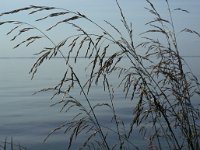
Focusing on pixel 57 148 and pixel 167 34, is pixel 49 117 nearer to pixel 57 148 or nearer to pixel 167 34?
pixel 57 148

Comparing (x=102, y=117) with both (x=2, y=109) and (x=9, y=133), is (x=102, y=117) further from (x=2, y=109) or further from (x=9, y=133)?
(x=2, y=109)

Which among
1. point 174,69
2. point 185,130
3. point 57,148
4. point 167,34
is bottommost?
point 57,148

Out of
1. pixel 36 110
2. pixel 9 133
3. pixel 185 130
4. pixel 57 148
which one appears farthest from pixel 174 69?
pixel 36 110

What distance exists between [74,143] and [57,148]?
937 mm

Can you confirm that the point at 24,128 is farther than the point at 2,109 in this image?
No

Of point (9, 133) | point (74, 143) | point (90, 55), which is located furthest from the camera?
point (9, 133)

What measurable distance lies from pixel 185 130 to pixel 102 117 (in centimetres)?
1426

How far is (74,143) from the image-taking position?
12.4 m

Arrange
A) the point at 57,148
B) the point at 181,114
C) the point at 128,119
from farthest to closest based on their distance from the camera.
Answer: the point at 128,119, the point at 57,148, the point at 181,114

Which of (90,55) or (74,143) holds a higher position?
(90,55)

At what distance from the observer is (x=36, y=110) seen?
20344 mm

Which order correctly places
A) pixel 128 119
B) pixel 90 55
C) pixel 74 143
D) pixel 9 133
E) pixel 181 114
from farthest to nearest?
1. pixel 128 119
2. pixel 9 133
3. pixel 74 143
4. pixel 181 114
5. pixel 90 55

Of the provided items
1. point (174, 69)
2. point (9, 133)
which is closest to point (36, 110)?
point (9, 133)

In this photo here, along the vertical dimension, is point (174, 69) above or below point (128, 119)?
above
